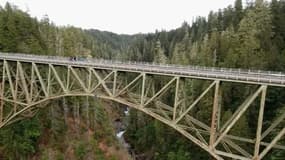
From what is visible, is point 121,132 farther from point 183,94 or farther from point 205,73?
point 205,73

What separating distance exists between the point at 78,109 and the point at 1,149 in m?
15.8

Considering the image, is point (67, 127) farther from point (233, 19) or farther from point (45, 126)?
point (233, 19)

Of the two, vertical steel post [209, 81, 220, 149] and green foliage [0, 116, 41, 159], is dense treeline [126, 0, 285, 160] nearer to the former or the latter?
vertical steel post [209, 81, 220, 149]

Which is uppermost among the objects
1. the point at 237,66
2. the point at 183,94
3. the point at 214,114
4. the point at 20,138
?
the point at 237,66

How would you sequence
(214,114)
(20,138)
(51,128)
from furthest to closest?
(51,128), (20,138), (214,114)

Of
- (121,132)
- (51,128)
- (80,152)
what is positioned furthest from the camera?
(121,132)

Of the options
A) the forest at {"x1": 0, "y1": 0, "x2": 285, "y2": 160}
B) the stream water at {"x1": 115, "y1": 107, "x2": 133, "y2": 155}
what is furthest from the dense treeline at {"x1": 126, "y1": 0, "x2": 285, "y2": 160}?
the stream water at {"x1": 115, "y1": 107, "x2": 133, "y2": 155}

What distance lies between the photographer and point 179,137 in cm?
4822

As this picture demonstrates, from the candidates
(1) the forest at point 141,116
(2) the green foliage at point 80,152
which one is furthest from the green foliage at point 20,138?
(2) the green foliage at point 80,152

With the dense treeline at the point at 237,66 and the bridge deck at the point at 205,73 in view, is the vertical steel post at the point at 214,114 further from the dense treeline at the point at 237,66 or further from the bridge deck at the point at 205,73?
the dense treeline at the point at 237,66

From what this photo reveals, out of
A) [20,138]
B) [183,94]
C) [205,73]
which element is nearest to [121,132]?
[20,138]

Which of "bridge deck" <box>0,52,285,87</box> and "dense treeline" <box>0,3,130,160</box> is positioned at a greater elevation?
"bridge deck" <box>0,52,285,87</box>

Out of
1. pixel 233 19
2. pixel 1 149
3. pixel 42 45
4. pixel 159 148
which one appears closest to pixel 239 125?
pixel 159 148

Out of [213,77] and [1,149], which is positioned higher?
[213,77]
